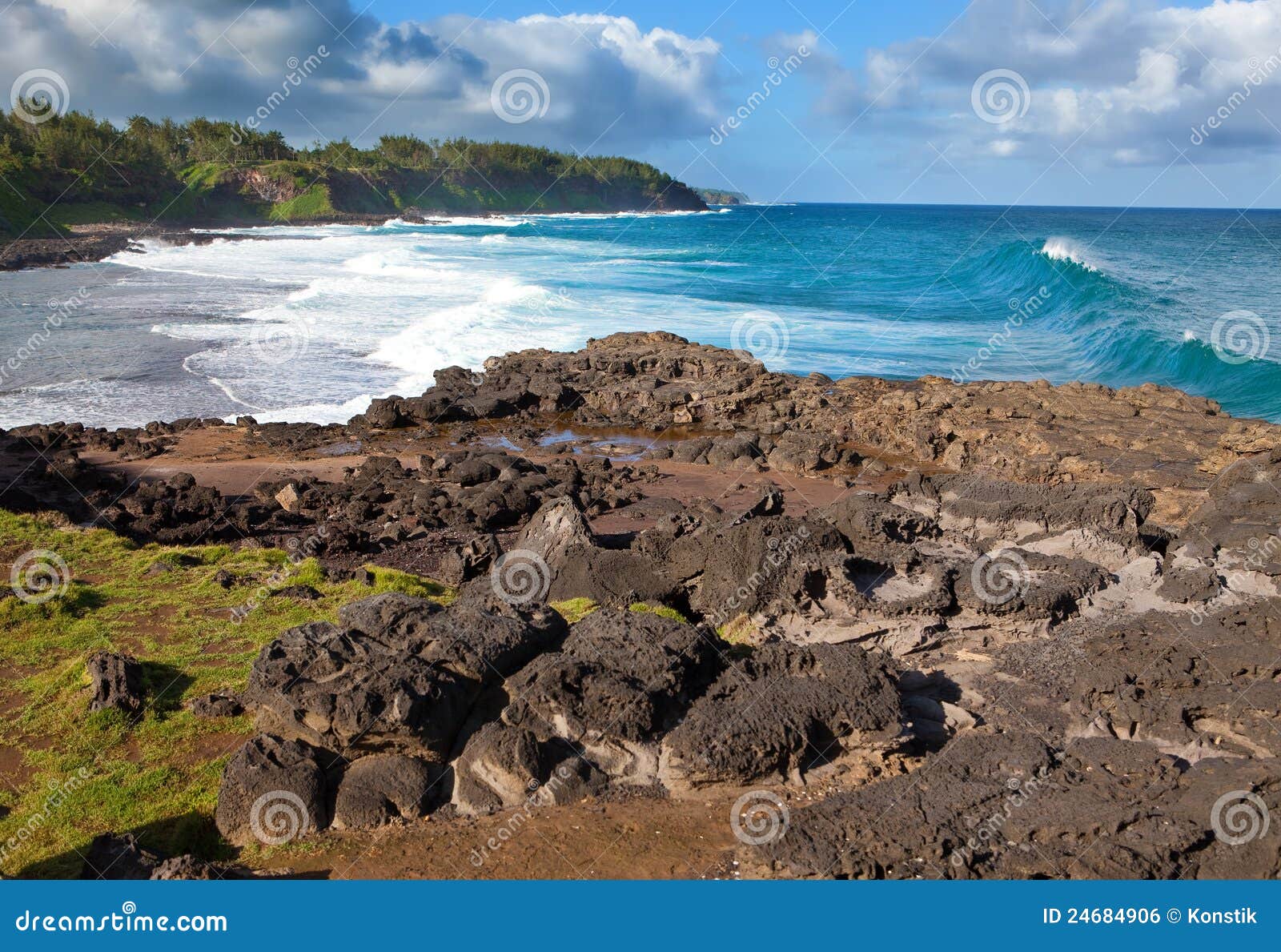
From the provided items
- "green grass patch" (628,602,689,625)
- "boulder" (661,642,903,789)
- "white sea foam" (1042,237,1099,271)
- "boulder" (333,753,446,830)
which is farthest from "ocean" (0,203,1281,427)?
"boulder" (661,642,903,789)

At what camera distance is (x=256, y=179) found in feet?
373

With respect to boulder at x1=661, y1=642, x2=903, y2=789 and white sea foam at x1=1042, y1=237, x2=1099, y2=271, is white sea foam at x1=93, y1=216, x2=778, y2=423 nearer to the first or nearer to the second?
boulder at x1=661, y1=642, x2=903, y2=789

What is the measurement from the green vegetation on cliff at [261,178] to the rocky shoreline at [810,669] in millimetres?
69920

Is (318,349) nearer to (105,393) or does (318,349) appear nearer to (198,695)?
(105,393)

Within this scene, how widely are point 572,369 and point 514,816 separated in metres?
22.6

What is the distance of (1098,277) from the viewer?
5197cm

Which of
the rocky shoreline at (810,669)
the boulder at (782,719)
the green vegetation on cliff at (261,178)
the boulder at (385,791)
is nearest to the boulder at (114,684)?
the rocky shoreline at (810,669)

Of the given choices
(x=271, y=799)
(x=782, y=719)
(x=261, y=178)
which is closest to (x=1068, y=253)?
(x=782, y=719)

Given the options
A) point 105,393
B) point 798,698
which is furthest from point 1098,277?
point 798,698

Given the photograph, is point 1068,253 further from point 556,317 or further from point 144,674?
point 144,674

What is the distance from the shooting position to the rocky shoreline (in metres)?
7.43

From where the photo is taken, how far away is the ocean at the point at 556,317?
30062 millimetres

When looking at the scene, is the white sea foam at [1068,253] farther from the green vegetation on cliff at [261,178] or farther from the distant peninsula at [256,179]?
the green vegetation on cliff at [261,178]

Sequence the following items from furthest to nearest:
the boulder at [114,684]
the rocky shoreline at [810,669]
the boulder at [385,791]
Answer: the boulder at [114,684], the boulder at [385,791], the rocky shoreline at [810,669]
